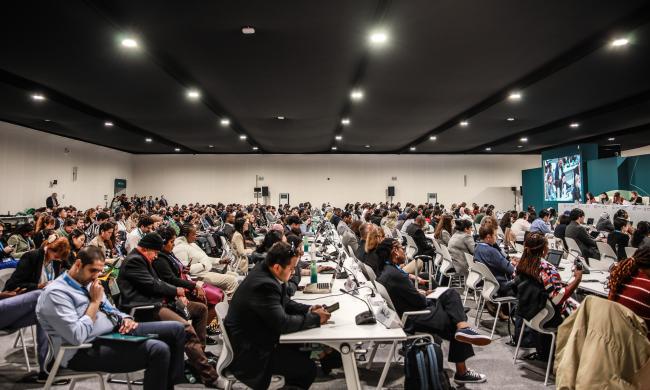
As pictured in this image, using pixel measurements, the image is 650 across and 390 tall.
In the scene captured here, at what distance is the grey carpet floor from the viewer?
344 centimetres

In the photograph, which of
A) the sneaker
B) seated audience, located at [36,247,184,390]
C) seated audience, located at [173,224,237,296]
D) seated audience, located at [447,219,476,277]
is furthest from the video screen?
seated audience, located at [36,247,184,390]

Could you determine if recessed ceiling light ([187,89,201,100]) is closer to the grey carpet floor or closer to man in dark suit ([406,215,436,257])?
man in dark suit ([406,215,436,257])

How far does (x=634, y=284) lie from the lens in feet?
7.55

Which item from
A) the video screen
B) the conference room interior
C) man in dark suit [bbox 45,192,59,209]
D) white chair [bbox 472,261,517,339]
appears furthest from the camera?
the video screen

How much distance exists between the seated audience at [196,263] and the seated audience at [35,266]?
166 centimetres

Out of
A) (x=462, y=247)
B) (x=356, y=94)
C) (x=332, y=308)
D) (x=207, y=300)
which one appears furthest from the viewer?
(x=356, y=94)

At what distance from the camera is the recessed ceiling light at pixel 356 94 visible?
29.1 ft

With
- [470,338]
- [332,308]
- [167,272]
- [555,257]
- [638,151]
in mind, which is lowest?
[470,338]

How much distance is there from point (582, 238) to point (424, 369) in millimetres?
5230

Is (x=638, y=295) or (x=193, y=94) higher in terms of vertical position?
(x=193, y=94)

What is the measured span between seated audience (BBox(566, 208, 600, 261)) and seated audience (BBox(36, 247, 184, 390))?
6.44 metres

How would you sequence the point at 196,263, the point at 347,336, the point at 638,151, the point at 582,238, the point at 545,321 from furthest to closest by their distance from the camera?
the point at 638,151 < the point at 582,238 < the point at 196,263 < the point at 545,321 < the point at 347,336

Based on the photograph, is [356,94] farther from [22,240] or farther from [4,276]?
[4,276]

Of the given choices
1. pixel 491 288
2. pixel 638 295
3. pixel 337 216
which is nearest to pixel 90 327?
pixel 638 295
